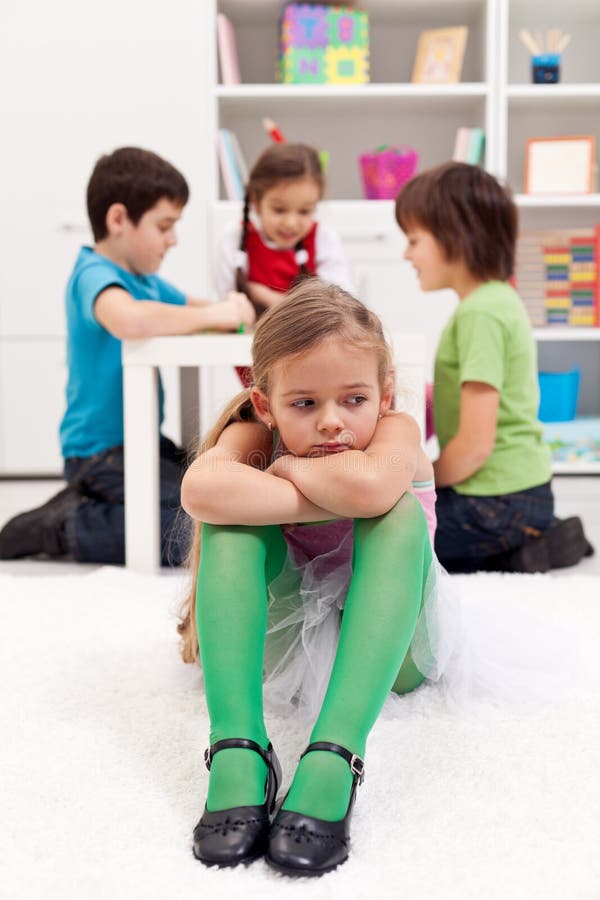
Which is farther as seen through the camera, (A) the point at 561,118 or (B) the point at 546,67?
(A) the point at 561,118

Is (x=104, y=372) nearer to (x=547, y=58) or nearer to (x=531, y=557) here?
(x=531, y=557)

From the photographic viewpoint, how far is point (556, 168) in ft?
8.58

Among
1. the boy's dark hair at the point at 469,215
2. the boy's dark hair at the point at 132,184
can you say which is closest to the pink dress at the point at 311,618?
the boy's dark hair at the point at 469,215

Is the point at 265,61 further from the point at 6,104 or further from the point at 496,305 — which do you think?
the point at 496,305

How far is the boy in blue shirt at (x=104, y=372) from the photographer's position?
1.67 metres

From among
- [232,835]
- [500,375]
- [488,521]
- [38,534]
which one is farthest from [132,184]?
[232,835]

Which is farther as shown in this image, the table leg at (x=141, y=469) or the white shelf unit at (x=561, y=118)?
the white shelf unit at (x=561, y=118)

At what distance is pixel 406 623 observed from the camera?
2.45 feet

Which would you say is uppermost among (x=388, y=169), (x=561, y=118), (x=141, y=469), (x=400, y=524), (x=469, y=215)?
(x=561, y=118)

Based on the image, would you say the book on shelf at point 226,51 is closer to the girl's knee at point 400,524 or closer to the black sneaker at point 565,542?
the black sneaker at point 565,542

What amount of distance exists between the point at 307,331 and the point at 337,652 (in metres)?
0.28

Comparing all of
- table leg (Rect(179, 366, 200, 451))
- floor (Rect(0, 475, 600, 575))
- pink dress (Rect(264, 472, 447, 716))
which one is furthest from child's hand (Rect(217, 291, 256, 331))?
pink dress (Rect(264, 472, 447, 716))

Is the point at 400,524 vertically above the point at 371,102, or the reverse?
the point at 371,102

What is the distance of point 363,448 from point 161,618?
0.52 m
